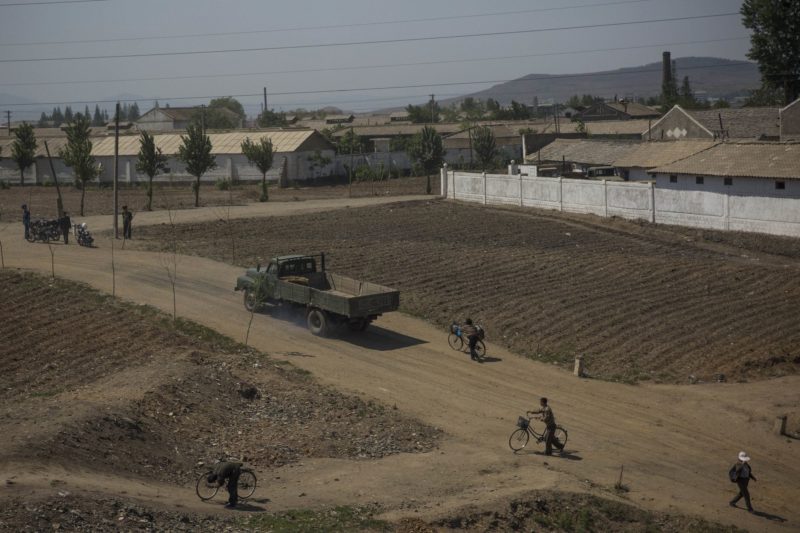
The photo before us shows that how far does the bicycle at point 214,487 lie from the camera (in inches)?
587

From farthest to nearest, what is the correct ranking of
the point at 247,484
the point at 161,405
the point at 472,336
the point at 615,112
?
the point at 615,112 < the point at 472,336 < the point at 161,405 < the point at 247,484

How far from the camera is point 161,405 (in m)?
19.5

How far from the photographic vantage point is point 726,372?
24.0 metres

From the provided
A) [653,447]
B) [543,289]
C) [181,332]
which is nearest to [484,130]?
[543,289]

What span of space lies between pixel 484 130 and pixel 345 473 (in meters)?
65.5

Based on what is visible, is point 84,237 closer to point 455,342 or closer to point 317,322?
point 317,322

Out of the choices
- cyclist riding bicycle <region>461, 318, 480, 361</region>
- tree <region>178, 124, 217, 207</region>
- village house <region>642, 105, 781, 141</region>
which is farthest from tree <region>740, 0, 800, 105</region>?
cyclist riding bicycle <region>461, 318, 480, 361</region>

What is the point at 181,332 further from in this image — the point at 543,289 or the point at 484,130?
the point at 484,130

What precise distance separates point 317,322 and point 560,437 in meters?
10.3

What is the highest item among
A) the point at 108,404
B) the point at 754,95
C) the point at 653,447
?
the point at 754,95

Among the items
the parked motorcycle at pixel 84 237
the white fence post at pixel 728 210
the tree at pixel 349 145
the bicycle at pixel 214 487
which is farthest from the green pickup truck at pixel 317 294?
the tree at pixel 349 145

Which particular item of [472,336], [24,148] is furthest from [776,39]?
[24,148]

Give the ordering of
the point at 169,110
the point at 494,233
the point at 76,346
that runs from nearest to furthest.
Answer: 1. the point at 76,346
2. the point at 494,233
3. the point at 169,110

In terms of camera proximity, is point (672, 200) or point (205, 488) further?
point (672, 200)
